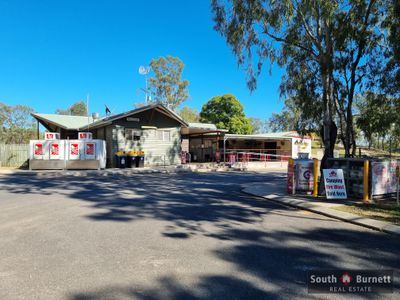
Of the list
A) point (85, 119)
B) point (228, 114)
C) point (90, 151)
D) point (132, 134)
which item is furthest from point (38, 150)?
point (228, 114)

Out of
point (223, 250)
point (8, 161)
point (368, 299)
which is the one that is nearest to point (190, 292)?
point (223, 250)

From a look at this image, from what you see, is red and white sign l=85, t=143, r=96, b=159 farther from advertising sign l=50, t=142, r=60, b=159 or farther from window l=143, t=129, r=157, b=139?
window l=143, t=129, r=157, b=139

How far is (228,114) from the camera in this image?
42250mm

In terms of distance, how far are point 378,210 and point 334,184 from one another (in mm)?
1748

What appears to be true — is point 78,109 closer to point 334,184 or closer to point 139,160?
point 139,160

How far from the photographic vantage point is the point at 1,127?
4947 cm

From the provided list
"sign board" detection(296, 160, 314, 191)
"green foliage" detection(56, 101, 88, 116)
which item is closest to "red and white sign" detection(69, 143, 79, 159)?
"sign board" detection(296, 160, 314, 191)

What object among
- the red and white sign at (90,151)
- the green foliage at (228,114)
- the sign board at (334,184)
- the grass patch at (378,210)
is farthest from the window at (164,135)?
the green foliage at (228,114)

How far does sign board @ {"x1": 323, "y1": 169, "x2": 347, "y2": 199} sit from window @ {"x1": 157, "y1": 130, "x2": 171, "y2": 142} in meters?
16.5

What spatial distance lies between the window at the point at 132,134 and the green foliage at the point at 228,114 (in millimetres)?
20450

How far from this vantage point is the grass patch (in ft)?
21.7

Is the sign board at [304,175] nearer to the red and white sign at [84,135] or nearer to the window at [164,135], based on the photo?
the window at [164,135]

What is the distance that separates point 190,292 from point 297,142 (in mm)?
32081

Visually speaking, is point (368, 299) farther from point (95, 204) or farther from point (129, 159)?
point (129, 159)
